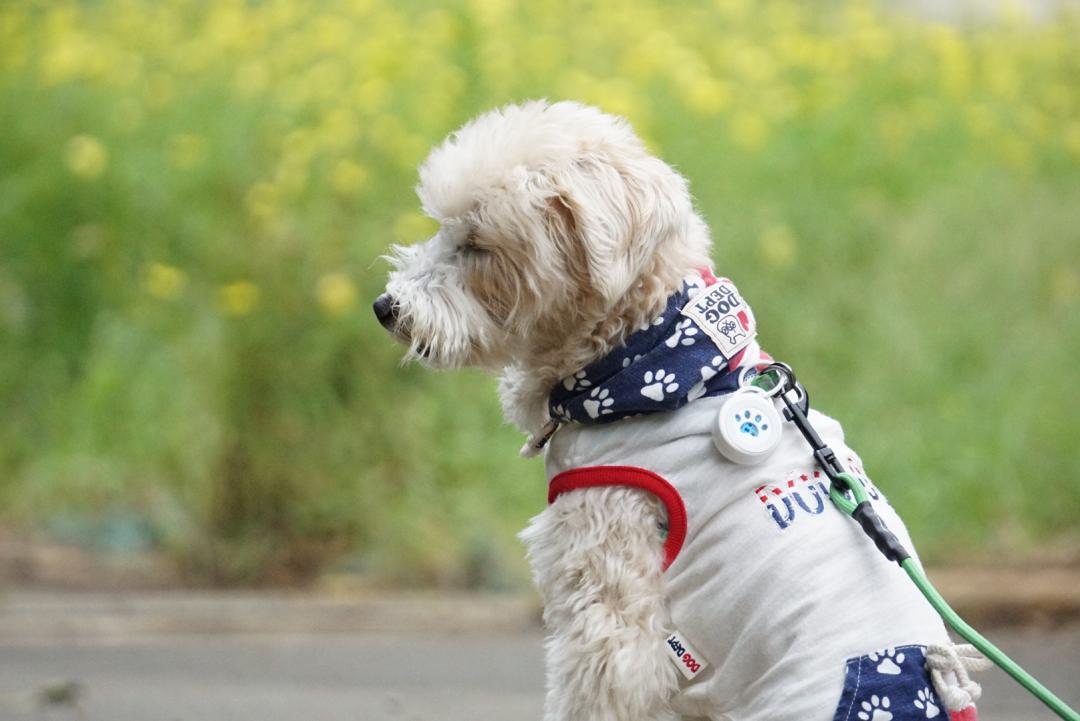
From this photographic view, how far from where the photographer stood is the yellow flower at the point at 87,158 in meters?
6.45

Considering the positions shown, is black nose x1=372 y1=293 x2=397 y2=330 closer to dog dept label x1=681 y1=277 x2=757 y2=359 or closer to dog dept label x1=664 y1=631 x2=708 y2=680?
dog dept label x1=681 y1=277 x2=757 y2=359

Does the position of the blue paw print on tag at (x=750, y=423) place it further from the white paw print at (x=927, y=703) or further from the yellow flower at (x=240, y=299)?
the yellow flower at (x=240, y=299)

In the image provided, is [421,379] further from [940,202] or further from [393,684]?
[940,202]

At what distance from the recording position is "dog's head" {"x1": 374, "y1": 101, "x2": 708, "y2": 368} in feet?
9.15

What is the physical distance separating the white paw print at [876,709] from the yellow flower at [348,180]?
4.01 m

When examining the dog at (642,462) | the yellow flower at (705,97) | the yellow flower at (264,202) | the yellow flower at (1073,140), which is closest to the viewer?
the dog at (642,462)

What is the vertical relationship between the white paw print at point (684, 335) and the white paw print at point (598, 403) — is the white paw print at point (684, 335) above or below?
above

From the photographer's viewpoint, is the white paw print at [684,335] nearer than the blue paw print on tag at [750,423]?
No

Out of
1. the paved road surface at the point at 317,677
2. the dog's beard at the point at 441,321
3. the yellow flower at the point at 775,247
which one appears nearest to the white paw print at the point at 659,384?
the dog's beard at the point at 441,321

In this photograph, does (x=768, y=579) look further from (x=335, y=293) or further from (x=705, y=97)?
(x=705, y=97)

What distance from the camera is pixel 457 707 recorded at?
472 centimetres

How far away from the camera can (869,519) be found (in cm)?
254

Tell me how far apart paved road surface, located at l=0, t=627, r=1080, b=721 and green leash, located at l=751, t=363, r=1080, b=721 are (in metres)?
2.18

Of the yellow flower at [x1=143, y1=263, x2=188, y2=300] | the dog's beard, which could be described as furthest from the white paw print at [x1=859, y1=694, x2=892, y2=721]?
the yellow flower at [x1=143, y1=263, x2=188, y2=300]
